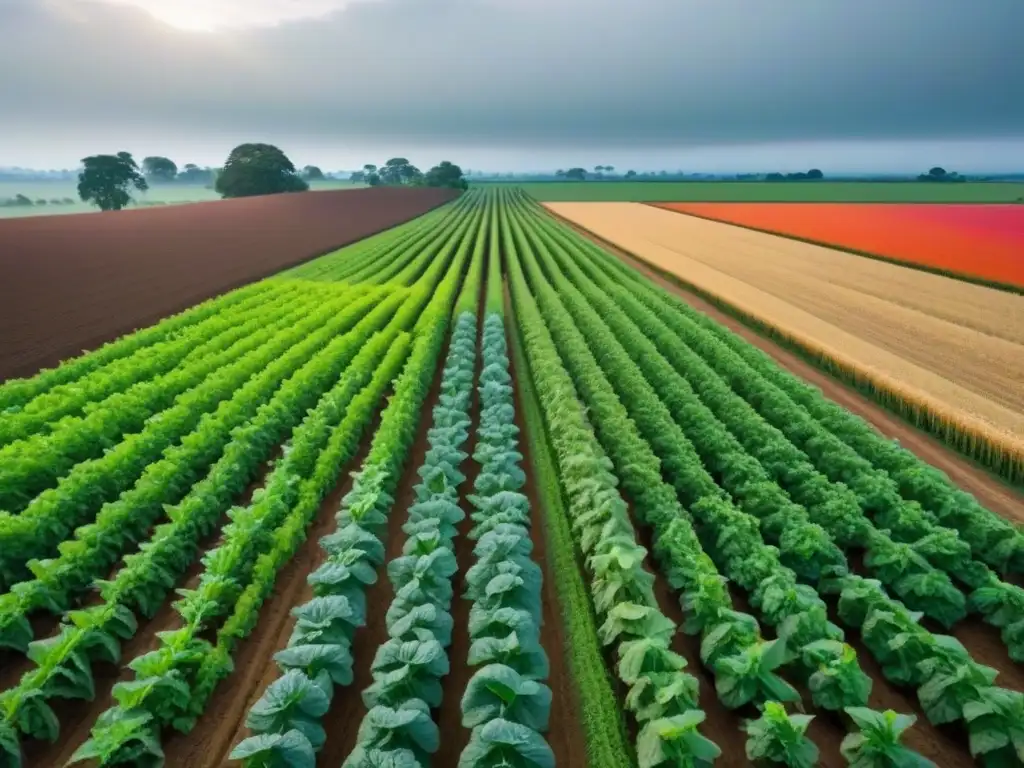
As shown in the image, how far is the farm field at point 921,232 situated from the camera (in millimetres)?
29719

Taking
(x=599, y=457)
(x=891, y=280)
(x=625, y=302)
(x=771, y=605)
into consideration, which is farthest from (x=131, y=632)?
(x=891, y=280)

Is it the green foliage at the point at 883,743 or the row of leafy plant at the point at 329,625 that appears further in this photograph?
the row of leafy plant at the point at 329,625

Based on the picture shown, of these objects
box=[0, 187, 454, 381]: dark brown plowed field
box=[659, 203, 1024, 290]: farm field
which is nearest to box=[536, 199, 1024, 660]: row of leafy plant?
box=[0, 187, 454, 381]: dark brown plowed field

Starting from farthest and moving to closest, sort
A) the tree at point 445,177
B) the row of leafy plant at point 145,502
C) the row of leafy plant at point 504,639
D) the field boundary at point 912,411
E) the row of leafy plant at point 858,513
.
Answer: the tree at point 445,177
the field boundary at point 912,411
the row of leafy plant at point 858,513
the row of leafy plant at point 145,502
the row of leafy plant at point 504,639

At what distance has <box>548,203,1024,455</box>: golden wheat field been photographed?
13.9 metres

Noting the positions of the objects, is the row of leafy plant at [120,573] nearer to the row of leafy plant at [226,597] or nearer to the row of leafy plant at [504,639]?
the row of leafy plant at [226,597]

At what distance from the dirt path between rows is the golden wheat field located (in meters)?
0.64

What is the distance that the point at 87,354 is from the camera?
16.2 m

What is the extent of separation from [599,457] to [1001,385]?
39.6 ft

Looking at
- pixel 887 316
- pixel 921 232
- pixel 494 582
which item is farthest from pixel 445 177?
pixel 494 582

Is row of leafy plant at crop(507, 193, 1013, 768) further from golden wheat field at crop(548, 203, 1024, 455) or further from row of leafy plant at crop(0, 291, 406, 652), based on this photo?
row of leafy plant at crop(0, 291, 406, 652)

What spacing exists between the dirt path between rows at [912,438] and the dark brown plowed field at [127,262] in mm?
22016

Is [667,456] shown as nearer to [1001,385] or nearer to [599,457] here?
[599,457]

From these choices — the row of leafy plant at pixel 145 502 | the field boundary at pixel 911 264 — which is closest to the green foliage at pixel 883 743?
the row of leafy plant at pixel 145 502
